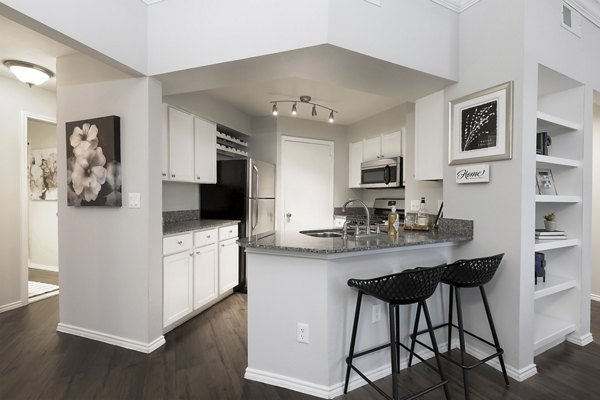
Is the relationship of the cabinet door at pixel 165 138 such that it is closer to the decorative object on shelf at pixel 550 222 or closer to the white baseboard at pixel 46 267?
the white baseboard at pixel 46 267

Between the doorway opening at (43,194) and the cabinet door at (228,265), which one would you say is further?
the doorway opening at (43,194)

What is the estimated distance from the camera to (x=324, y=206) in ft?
16.2

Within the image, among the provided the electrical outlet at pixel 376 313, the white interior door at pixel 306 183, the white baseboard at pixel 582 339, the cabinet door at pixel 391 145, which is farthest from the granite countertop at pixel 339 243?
the white interior door at pixel 306 183

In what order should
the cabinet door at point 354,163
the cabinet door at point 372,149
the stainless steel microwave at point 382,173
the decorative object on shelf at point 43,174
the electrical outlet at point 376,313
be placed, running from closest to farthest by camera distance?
the electrical outlet at point 376,313 → the stainless steel microwave at point 382,173 → the cabinet door at point 372,149 → the decorative object on shelf at point 43,174 → the cabinet door at point 354,163

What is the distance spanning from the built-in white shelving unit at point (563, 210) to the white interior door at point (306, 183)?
9.38ft

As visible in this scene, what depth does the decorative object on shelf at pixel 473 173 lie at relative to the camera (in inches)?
85.9

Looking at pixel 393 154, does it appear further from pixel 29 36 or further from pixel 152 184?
pixel 29 36

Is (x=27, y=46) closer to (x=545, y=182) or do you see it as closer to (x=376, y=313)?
(x=376, y=313)

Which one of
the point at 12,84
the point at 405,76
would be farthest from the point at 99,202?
the point at 405,76

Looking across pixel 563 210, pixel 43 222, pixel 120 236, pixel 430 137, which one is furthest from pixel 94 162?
pixel 563 210

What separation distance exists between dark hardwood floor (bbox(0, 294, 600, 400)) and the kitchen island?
13 centimetres

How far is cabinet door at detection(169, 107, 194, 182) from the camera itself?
3.04 meters

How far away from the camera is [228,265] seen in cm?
350

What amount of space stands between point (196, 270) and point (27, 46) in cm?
232
